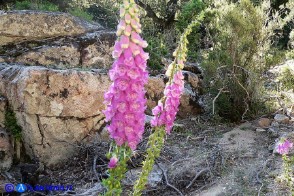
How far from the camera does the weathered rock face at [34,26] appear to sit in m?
6.09

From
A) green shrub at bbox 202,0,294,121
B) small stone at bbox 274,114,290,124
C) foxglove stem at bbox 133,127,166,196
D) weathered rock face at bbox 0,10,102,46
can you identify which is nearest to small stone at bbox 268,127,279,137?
small stone at bbox 274,114,290,124

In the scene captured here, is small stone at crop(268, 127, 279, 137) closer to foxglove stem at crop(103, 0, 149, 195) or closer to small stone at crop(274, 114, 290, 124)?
small stone at crop(274, 114, 290, 124)

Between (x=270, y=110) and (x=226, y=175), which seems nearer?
(x=226, y=175)

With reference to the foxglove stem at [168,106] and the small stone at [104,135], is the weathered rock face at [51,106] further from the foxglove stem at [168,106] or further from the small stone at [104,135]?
the foxglove stem at [168,106]

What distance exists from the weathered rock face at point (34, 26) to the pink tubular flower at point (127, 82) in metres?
4.75

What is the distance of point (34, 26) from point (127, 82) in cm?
492

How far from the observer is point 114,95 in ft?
5.88

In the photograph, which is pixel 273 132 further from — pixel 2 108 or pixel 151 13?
pixel 151 13

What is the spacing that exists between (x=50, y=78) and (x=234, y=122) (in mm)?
2991

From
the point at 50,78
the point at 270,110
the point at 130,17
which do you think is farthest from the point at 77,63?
the point at 130,17

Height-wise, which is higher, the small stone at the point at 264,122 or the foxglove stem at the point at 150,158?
the foxglove stem at the point at 150,158

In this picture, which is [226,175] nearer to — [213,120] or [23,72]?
[213,120]

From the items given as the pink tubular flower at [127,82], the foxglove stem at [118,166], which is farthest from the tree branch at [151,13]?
the foxglove stem at [118,166]

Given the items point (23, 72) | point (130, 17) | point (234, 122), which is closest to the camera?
point (130, 17)
